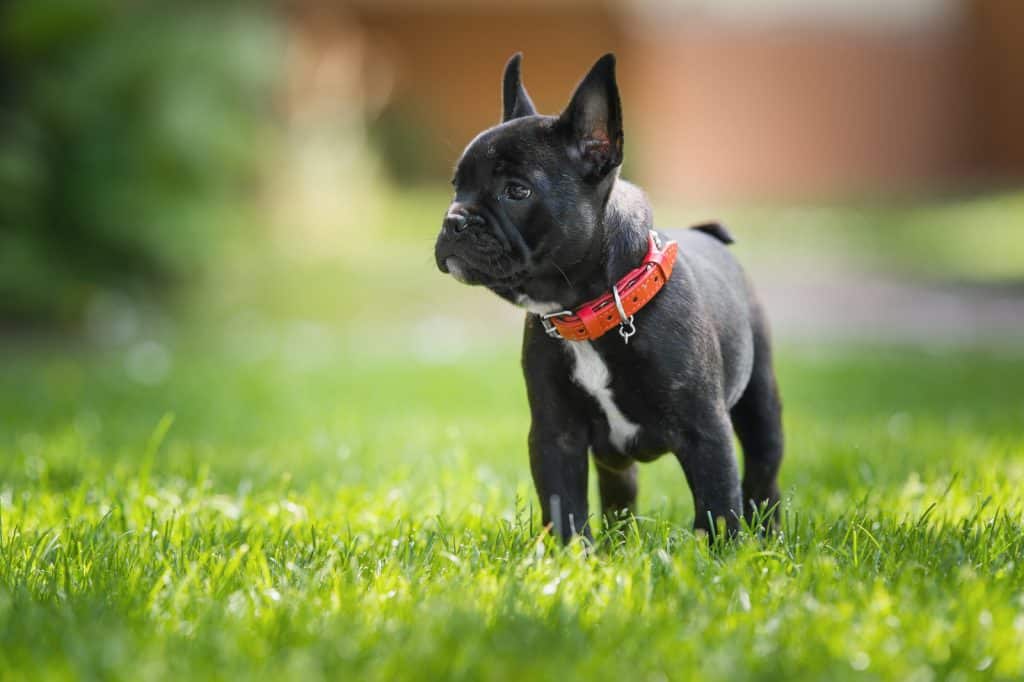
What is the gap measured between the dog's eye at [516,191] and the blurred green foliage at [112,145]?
6.64 metres

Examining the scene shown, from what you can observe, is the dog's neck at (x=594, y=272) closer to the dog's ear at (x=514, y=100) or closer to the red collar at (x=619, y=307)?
the red collar at (x=619, y=307)

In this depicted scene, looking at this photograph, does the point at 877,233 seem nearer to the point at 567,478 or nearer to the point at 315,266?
the point at 315,266

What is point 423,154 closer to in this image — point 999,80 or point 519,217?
point 999,80

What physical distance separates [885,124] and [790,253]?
21.2 feet

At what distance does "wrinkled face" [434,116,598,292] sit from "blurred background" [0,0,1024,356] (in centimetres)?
282

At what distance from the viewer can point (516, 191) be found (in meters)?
2.72

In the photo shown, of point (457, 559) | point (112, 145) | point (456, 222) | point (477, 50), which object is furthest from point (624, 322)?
point (477, 50)

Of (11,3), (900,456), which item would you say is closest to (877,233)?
(11,3)

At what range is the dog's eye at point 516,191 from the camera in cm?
271

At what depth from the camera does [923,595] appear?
7.75 ft

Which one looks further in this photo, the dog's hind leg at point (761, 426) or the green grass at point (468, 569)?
the dog's hind leg at point (761, 426)

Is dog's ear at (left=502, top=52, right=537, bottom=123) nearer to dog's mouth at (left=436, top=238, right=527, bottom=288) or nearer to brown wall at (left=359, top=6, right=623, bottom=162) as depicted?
dog's mouth at (left=436, top=238, right=527, bottom=288)

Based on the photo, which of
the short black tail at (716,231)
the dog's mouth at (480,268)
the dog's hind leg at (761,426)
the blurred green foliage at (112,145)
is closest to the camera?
the dog's mouth at (480,268)

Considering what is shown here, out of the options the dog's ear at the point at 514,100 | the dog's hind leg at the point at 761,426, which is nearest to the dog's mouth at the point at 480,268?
the dog's ear at the point at 514,100
